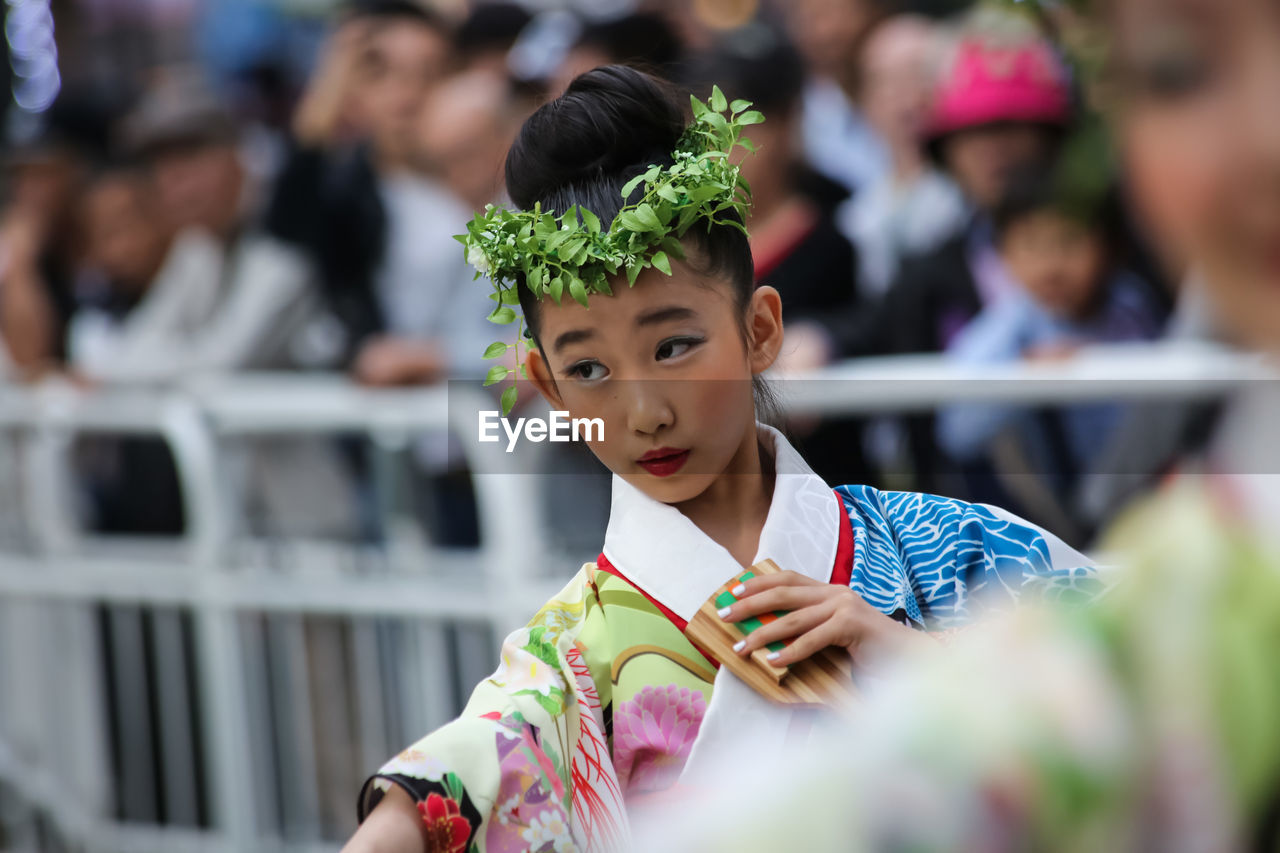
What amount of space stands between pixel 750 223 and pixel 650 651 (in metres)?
0.98

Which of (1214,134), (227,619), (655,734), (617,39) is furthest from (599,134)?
(227,619)

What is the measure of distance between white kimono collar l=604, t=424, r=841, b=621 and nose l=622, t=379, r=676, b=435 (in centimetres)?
14

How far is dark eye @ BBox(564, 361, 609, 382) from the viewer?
1.45m

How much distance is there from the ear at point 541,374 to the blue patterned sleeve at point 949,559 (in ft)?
1.12

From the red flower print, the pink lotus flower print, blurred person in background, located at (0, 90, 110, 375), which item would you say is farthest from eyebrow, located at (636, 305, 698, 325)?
blurred person in background, located at (0, 90, 110, 375)

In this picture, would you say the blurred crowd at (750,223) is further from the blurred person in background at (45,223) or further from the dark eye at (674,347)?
the dark eye at (674,347)

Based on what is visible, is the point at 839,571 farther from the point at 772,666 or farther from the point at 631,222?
the point at 631,222

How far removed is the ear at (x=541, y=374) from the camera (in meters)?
1.55

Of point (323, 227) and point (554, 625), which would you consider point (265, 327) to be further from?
point (554, 625)

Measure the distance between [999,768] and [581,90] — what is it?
1.09m

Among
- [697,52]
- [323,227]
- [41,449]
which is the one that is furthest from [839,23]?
[41,449]

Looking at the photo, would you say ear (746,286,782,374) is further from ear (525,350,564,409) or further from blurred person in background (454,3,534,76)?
blurred person in background (454,3,534,76)

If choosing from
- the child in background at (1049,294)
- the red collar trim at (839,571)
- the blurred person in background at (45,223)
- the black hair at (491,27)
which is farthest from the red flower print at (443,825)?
the blurred person in background at (45,223)

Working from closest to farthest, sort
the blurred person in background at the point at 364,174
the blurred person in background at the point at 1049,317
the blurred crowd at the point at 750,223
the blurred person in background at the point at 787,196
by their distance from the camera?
the blurred person in background at the point at 1049,317 < the blurred crowd at the point at 750,223 < the blurred person in background at the point at 787,196 < the blurred person in background at the point at 364,174
